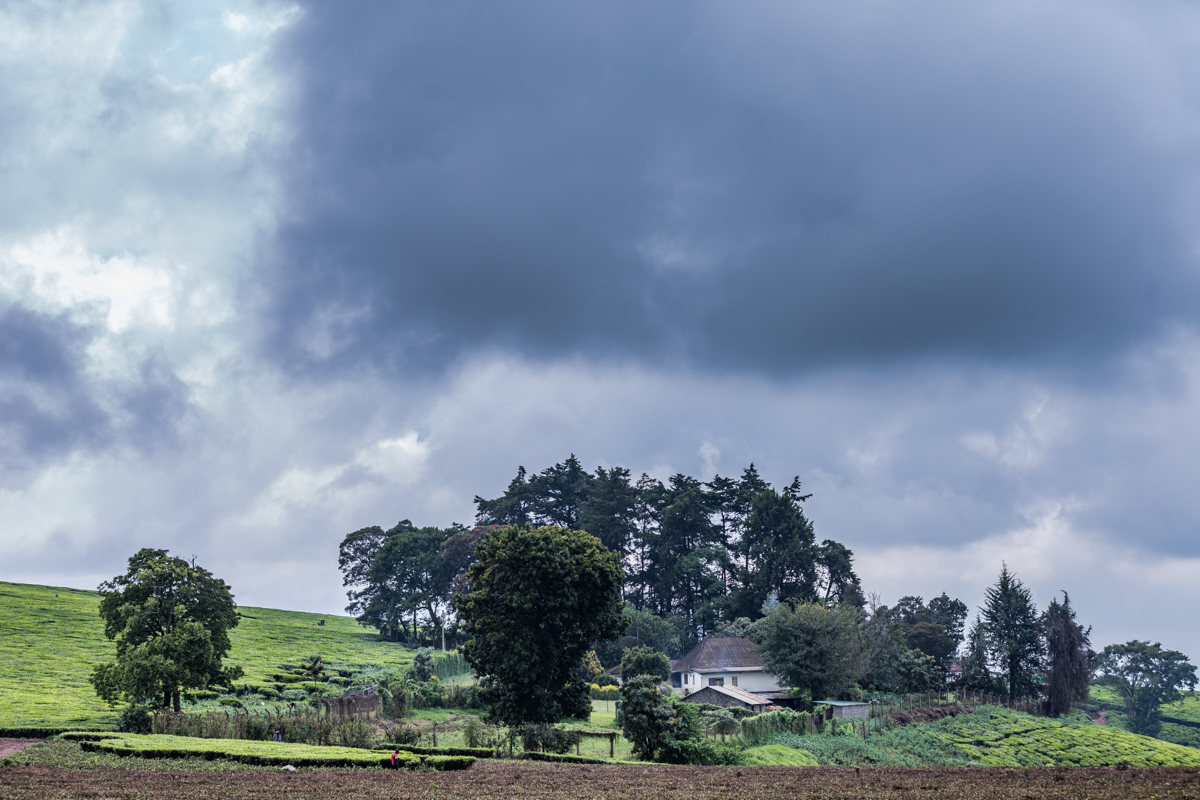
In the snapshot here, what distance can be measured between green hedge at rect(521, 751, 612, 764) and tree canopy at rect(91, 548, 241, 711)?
55.5 ft

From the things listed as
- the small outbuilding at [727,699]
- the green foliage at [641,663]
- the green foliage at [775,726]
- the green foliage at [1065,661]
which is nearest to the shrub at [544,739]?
the green foliage at [775,726]

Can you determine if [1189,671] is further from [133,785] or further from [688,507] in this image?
[133,785]

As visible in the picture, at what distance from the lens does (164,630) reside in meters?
40.7

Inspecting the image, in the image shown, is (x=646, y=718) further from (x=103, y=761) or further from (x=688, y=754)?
(x=103, y=761)

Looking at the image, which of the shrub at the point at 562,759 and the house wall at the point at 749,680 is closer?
the shrub at the point at 562,759

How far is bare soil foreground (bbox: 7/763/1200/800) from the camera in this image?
75.6 ft

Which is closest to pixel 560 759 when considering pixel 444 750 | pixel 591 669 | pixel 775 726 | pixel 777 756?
pixel 444 750

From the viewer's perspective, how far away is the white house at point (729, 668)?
6988 centimetres

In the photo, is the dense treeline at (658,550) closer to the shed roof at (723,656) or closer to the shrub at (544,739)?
the shed roof at (723,656)

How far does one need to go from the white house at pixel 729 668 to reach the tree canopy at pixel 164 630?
3955 cm

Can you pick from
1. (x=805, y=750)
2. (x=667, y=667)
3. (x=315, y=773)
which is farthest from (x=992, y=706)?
(x=315, y=773)

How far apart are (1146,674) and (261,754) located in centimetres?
12204

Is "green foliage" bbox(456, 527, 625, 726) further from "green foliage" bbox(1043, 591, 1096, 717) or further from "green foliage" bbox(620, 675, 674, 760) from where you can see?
"green foliage" bbox(1043, 591, 1096, 717)

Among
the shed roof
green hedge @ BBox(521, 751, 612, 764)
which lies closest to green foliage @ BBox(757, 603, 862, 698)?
the shed roof
